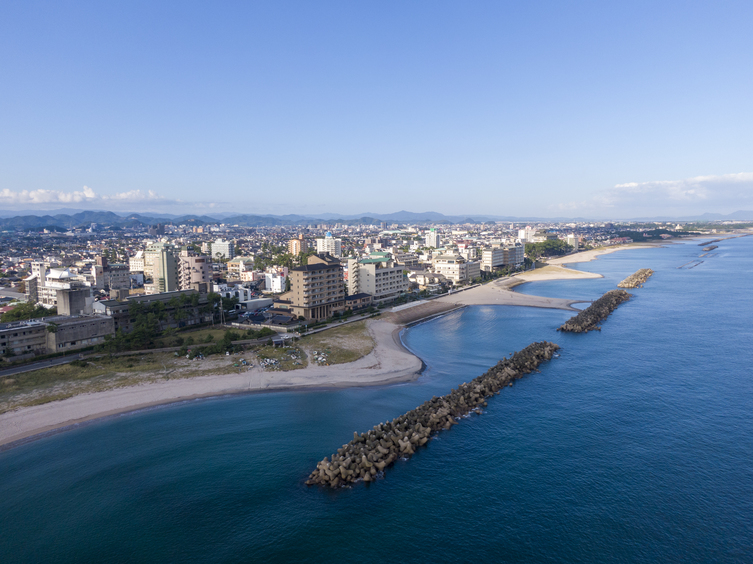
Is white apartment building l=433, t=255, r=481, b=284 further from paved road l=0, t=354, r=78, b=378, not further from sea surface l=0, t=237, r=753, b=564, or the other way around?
paved road l=0, t=354, r=78, b=378

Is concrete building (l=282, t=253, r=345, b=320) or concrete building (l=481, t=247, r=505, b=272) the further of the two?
concrete building (l=481, t=247, r=505, b=272)

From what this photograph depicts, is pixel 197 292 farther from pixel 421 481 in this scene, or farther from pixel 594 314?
pixel 594 314

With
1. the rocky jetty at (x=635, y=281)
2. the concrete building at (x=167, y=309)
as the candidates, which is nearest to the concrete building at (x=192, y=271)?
the concrete building at (x=167, y=309)

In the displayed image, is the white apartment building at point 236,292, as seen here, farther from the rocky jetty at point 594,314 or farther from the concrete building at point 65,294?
the rocky jetty at point 594,314

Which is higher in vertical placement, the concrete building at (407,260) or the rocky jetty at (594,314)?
the concrete building at (407,260)

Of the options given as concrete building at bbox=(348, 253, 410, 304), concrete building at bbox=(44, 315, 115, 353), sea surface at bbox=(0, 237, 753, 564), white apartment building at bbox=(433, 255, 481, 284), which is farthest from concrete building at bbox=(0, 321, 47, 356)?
white apartment building at bbox=(433, 255, 481, 284)
